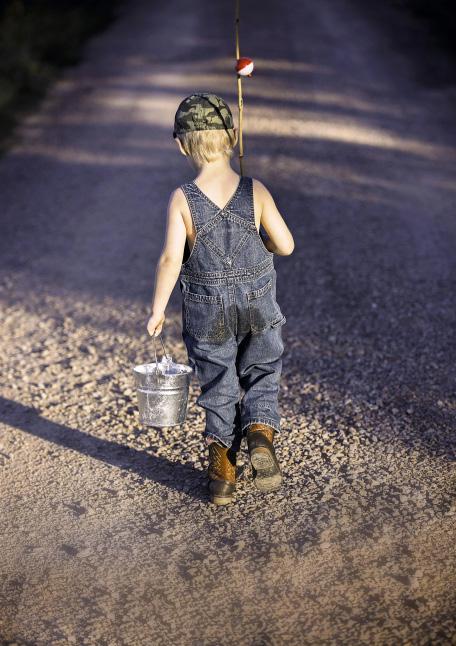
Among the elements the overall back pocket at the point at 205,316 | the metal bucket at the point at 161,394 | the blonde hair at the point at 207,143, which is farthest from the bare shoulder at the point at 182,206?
the metal bucket at the point at 161,394

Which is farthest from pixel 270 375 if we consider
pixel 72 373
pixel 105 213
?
pixel 105 213

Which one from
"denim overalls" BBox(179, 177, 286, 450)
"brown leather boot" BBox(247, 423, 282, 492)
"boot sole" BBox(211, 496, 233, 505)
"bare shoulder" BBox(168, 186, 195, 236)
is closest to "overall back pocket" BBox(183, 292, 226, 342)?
"denim overalls" BBox(179, 177, 286, 450)

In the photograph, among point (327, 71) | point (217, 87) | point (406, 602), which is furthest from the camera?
point (327, 71)

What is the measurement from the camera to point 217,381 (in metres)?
3.58

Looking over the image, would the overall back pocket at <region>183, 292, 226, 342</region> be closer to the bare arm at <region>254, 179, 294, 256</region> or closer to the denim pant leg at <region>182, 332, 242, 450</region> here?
the denim pant leg at <region>182, 332, 242, 450</region>

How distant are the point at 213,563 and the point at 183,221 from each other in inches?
54.0

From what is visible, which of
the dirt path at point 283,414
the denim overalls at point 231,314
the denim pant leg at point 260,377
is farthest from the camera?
the denim pant leg at point 260,377

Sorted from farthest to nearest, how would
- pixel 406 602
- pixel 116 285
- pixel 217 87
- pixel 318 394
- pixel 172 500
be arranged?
pixel 217 87, pixel 116 285, pixel 318 394, pixel 172 500, pixel 406 602

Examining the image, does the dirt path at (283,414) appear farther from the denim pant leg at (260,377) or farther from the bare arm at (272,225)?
the bare arm at (272,225)

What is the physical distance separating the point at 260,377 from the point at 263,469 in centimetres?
43

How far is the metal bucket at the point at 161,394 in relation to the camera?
3678 mm

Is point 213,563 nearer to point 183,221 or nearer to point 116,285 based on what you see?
point 183,221

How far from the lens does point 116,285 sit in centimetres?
658

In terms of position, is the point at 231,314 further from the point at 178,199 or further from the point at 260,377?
the point at 178,199
